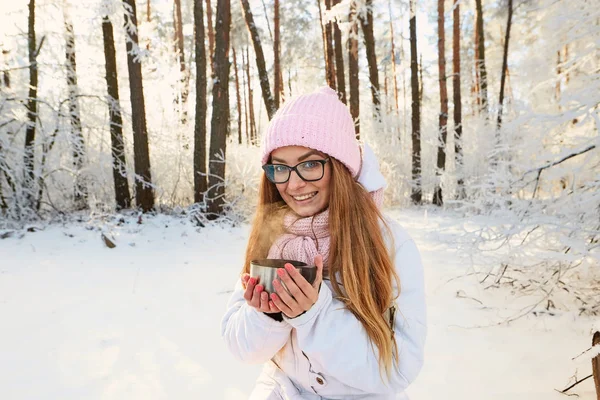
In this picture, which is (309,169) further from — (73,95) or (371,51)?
(371,51)

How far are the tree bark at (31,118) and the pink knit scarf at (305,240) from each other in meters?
6.37

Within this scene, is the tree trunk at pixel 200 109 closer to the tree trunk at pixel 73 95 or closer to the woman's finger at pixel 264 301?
the tree trunk at pixel 73 95

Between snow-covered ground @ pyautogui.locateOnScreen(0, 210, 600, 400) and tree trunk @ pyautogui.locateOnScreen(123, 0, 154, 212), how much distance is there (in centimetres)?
257

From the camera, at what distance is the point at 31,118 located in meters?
6.64

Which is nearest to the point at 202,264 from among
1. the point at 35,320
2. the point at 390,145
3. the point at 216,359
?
the point at 35,320

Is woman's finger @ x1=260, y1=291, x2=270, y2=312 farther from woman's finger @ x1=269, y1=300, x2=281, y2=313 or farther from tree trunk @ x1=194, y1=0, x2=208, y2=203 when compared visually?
tree trunk @ x1=194, y1=0, x2=208, y2=203

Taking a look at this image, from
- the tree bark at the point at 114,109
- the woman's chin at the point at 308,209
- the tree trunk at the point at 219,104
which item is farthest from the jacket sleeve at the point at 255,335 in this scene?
the tree bark at the point at 114,109

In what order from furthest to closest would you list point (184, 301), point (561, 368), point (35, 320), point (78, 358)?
point (184, 301) → point (35, 320) → point (78, 358) → point (561, 368)

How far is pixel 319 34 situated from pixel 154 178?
13508mm

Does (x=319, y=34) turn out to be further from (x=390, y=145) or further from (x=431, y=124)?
(x=390, y=145)

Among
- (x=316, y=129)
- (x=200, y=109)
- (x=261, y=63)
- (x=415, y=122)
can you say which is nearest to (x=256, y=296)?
(x=316, y=129)

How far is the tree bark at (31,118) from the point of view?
630 cm

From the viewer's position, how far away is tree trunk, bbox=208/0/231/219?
294 inches

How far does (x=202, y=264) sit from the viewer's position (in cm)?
521
